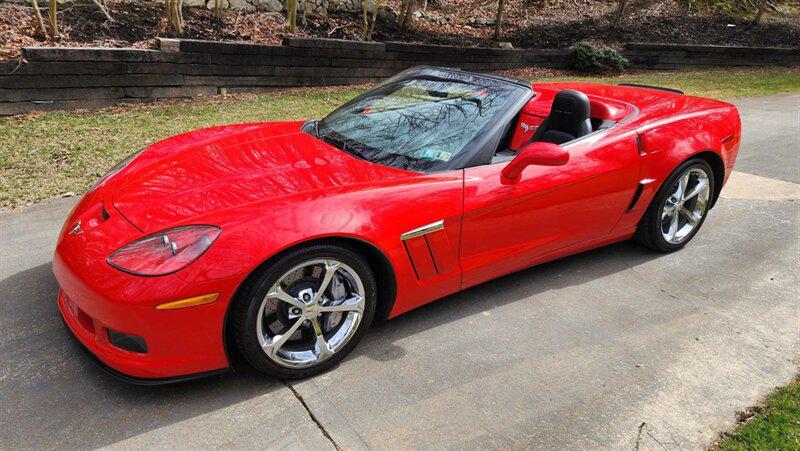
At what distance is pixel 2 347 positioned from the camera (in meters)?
2.61

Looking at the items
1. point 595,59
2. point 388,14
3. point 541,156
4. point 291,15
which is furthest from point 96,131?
point 595,59

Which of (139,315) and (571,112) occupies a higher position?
(571,112)

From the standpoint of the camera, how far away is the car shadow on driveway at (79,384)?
2180mm

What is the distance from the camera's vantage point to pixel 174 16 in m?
7.98

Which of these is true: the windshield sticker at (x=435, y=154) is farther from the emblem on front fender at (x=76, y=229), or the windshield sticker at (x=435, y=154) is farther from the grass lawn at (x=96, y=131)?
the grass lawn at (x=96, y=131)

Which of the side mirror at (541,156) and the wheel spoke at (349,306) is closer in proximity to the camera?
the wheel spoke at (349,306)

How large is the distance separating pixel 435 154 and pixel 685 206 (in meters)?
2.06

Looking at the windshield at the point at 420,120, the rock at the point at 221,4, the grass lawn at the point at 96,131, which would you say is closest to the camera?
the windshield at the point at 420,120

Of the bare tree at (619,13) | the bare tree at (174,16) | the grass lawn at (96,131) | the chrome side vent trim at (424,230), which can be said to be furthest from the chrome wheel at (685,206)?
the bare tree at (619,13)

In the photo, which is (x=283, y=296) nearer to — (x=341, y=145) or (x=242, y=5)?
(x=341, y=145)

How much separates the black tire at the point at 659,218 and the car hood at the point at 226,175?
1891 mm

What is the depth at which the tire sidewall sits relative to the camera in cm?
360

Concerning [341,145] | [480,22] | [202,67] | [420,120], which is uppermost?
[480,22]

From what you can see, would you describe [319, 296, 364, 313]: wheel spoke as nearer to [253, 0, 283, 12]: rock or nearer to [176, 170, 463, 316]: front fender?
[176, 170, 463, 316]: front fender
